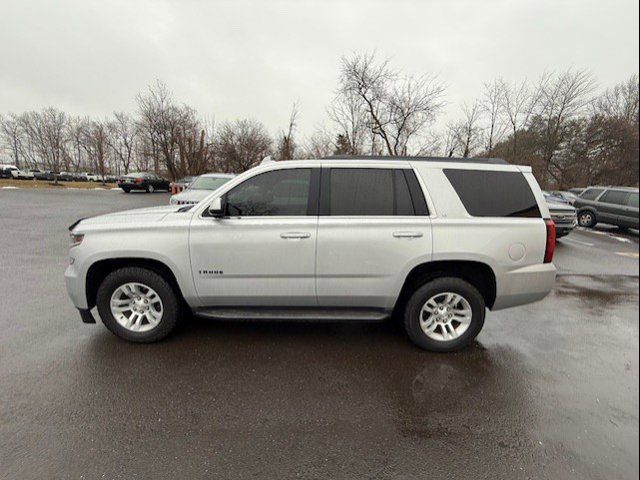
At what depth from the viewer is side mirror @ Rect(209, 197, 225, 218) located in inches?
123

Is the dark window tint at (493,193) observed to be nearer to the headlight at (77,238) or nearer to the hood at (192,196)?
the headlight at (77,238)

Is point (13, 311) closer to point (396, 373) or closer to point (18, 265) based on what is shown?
point (18, 265)

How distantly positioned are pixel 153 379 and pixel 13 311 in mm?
2825

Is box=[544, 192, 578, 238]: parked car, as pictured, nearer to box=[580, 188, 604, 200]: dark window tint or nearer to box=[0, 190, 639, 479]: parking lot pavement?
box=[580, 188, 604, 200]: dark window tint

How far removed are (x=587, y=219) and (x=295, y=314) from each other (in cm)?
1580

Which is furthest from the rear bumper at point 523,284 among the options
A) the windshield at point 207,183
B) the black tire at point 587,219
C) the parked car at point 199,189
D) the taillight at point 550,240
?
the black tire at point 587,219

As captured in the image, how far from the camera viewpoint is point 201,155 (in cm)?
3550

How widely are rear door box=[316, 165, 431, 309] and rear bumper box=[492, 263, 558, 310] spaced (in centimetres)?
90

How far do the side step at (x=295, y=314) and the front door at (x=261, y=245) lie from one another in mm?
73

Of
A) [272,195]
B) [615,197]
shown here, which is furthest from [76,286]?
[615,197]

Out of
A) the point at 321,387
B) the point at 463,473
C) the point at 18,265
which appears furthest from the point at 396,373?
the point at 18,265

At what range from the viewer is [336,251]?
3104 mm

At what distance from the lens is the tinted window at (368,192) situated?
126 inches

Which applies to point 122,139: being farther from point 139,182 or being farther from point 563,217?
point 563,217
